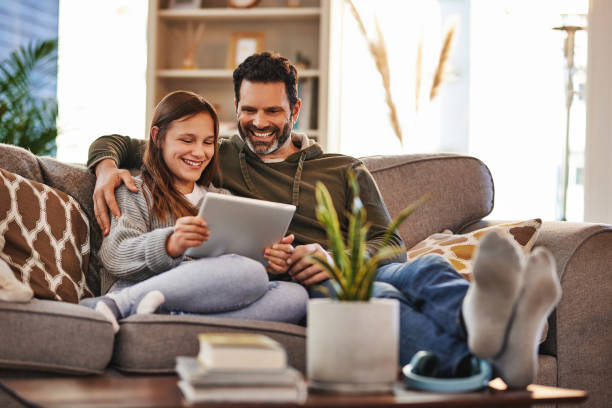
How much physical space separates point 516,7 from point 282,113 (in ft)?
5.02

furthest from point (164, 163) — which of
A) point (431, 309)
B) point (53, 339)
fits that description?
point (431, 309)

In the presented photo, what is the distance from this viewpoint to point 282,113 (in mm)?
2365

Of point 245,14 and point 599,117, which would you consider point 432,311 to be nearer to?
point 599,117

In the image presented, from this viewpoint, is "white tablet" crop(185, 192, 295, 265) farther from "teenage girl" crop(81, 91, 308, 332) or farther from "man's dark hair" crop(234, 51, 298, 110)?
"man's dark hair" crop(234, 51, 298, 110)

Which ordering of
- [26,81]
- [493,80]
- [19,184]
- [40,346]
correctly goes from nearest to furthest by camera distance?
[40,346], [19,184], [26,81], [493,80]

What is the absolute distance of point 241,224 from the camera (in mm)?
1742

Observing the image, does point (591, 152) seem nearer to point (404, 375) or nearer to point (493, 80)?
point (493, 80)

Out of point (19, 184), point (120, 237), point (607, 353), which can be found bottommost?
point (607, 353)

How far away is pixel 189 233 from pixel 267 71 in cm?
83

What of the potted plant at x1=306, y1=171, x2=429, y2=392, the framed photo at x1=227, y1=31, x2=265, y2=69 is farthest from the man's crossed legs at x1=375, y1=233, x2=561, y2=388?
the framed photo at x1=227, y1=31, x2=265, y2=69

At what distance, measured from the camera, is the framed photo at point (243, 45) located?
13.6 feet

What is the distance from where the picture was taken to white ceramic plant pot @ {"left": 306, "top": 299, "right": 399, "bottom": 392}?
1.14 meters

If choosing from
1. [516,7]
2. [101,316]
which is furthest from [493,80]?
[101,316]

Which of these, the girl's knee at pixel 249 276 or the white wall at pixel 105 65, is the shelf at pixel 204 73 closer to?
the white wall at pixel 105 65
